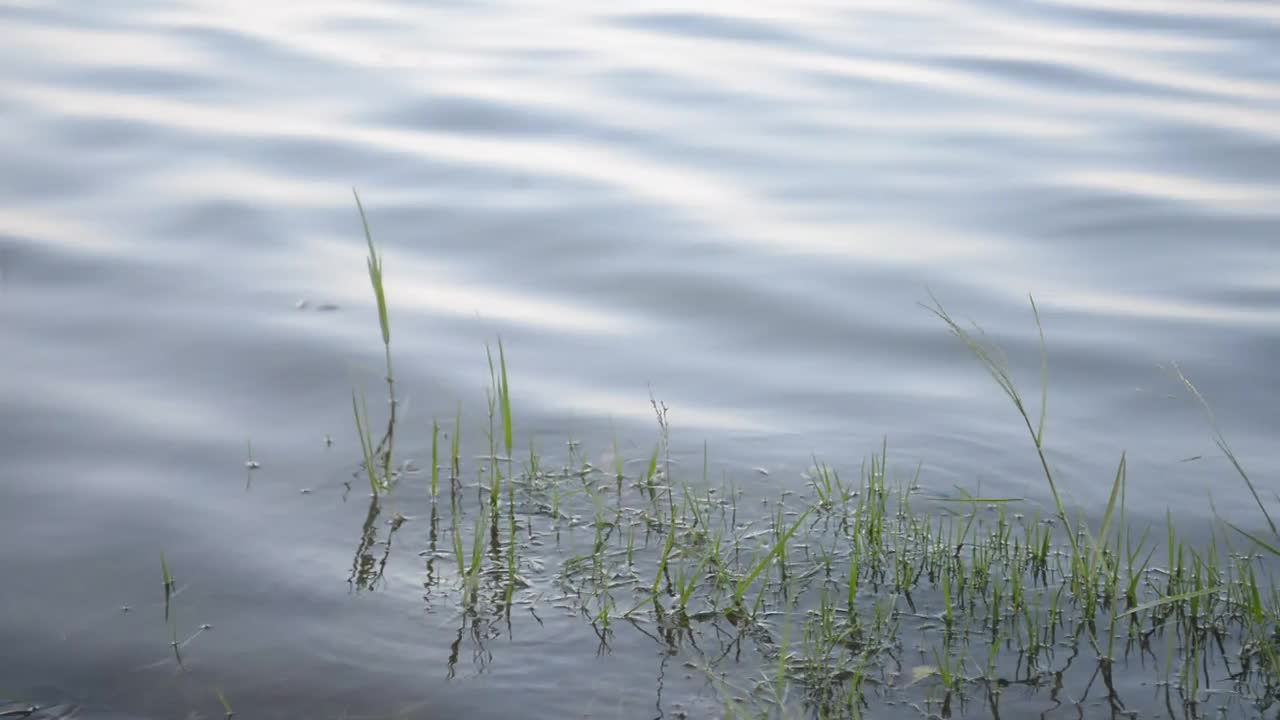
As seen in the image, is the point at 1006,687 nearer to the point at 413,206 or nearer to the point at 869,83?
the point at 413,206

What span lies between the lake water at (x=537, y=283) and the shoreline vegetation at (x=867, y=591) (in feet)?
0.61

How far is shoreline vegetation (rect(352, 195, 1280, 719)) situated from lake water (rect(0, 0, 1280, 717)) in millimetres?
185

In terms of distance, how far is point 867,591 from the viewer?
306 cm

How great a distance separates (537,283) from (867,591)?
2672 millimetres

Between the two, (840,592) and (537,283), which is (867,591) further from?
(537,283)

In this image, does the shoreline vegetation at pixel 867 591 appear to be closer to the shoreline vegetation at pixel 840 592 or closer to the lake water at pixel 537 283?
the shoreline vegetation at pixel 840 592

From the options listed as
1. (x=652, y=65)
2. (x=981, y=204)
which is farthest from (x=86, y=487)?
(x=652, y=65)

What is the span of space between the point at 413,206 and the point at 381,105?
1.76m

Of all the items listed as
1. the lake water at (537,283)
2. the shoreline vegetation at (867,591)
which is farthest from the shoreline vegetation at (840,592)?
the lake water at (537,283)

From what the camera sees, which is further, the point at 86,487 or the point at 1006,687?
the point at 86,487

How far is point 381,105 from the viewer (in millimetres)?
7723

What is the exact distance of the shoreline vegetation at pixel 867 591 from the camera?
8.93 ft

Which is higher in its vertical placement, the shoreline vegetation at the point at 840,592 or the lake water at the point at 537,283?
the lake water at the point at 537,283

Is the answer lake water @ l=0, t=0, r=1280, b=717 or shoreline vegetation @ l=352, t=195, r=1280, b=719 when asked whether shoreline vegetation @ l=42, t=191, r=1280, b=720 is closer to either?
shoreline vegetation @ l=352, t=195, r=1280, b=719
